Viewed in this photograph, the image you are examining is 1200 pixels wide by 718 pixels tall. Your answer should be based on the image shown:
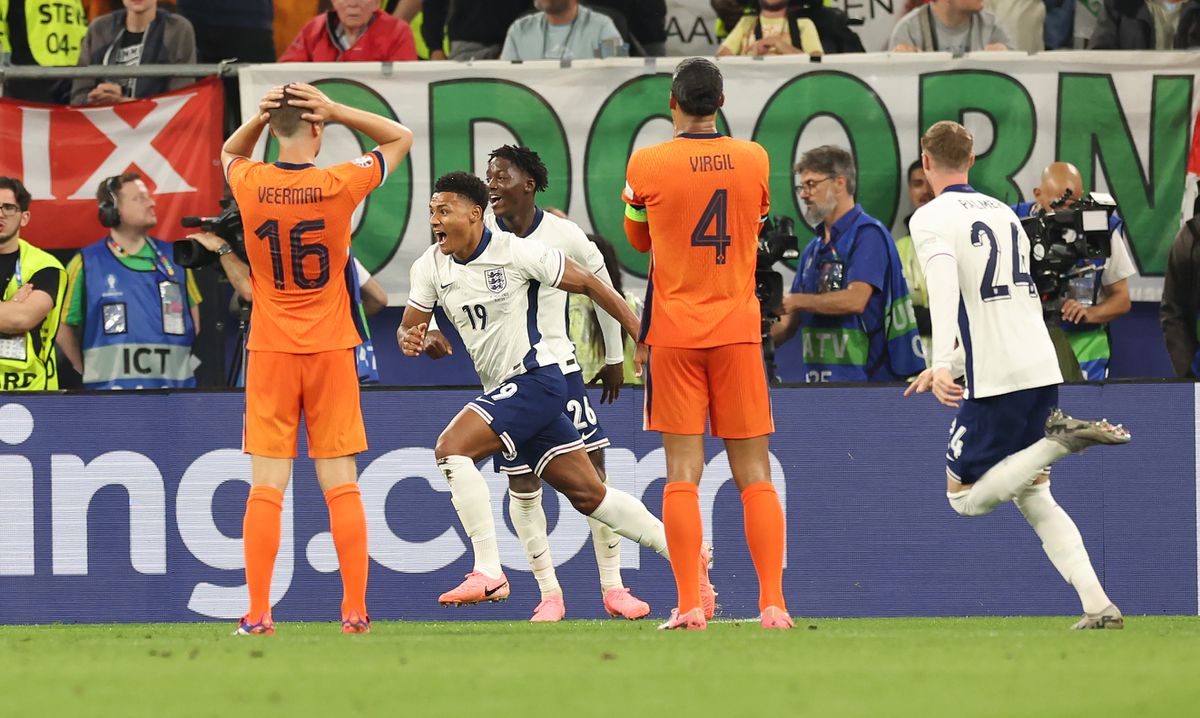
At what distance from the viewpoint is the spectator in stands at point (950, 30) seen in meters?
11.5

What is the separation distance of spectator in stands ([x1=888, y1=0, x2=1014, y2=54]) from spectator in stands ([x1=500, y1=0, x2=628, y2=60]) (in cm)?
184

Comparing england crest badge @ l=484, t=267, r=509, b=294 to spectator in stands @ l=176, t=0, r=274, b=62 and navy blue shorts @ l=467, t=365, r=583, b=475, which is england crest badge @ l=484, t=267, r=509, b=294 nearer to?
navy blue shorts @ l=467, t=365, r=583, b=475

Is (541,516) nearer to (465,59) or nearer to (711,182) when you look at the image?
(711,182)

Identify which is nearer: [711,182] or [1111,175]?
[711,182]

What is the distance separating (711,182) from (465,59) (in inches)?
200

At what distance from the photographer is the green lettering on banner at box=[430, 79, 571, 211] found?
11.4 metres

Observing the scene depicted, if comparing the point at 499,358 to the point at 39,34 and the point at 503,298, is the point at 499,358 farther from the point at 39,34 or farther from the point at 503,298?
the point at 39,34

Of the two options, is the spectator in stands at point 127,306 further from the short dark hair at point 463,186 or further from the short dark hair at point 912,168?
the short dark hair at point 912,168

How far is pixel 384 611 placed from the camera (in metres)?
9.77

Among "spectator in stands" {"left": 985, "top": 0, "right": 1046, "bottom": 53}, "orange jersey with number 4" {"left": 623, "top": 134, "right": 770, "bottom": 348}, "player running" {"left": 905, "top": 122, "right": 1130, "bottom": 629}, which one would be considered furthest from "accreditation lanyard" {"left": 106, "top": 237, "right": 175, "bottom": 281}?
"spectator in stands" {"left": 985, "top": 0, "right": 1046, "bottom": 53}

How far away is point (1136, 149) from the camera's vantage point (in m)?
11.2

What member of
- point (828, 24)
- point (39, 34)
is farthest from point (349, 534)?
point (39, 34)

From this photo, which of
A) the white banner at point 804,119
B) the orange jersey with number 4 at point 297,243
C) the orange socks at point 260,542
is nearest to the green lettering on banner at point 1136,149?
the white banner at point 804,119

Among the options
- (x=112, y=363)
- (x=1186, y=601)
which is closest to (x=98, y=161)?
(x=112, y=363)
